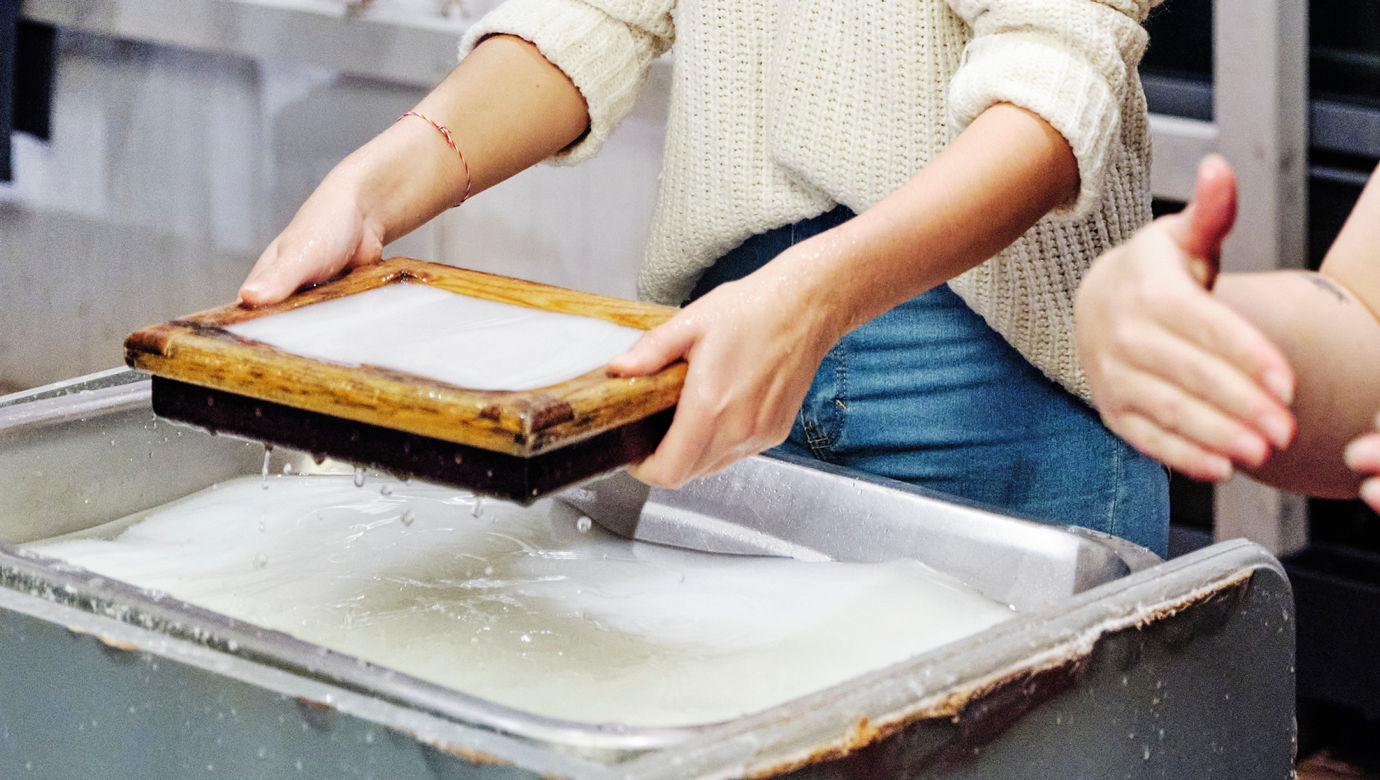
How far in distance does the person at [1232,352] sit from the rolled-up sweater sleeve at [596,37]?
2.30 ft

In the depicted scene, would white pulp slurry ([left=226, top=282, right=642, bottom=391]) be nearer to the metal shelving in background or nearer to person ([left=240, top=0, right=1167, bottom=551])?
person ([left=240, top=0, right=1167, bottom=551])

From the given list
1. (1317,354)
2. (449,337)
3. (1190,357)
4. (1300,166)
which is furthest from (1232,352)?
(1300,166)

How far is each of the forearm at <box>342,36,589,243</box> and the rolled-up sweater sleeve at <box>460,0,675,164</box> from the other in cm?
2

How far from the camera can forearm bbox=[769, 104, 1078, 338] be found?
0.91 m

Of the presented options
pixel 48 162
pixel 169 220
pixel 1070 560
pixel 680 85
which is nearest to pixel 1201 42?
pixel 680 85

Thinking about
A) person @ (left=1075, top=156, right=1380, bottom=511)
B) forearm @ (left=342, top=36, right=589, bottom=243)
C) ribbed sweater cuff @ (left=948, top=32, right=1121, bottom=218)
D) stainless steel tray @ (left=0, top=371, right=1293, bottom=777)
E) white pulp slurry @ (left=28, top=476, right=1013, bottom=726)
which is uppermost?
ribbed sweater cuff @ (left=948, top=32, right=1121, bottom=218)

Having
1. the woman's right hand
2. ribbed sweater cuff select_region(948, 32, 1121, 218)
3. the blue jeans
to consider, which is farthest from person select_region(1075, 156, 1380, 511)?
the woman's right hand

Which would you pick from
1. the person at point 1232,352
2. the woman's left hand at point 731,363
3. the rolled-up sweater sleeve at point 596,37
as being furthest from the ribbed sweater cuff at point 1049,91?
the rolled-up sweater sleeve at point 596,37

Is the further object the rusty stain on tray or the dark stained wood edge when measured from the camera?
the dark stained wood edge

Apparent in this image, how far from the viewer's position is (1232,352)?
53 centimetres

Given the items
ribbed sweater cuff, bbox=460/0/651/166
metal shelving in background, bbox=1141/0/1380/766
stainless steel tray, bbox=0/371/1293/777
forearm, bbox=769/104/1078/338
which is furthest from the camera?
metal shelving in background, bbox=1141/0/1380/766

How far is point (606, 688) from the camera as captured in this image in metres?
0.83

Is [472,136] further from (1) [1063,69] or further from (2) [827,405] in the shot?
(1) [1063,69]

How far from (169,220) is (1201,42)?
244 cm
